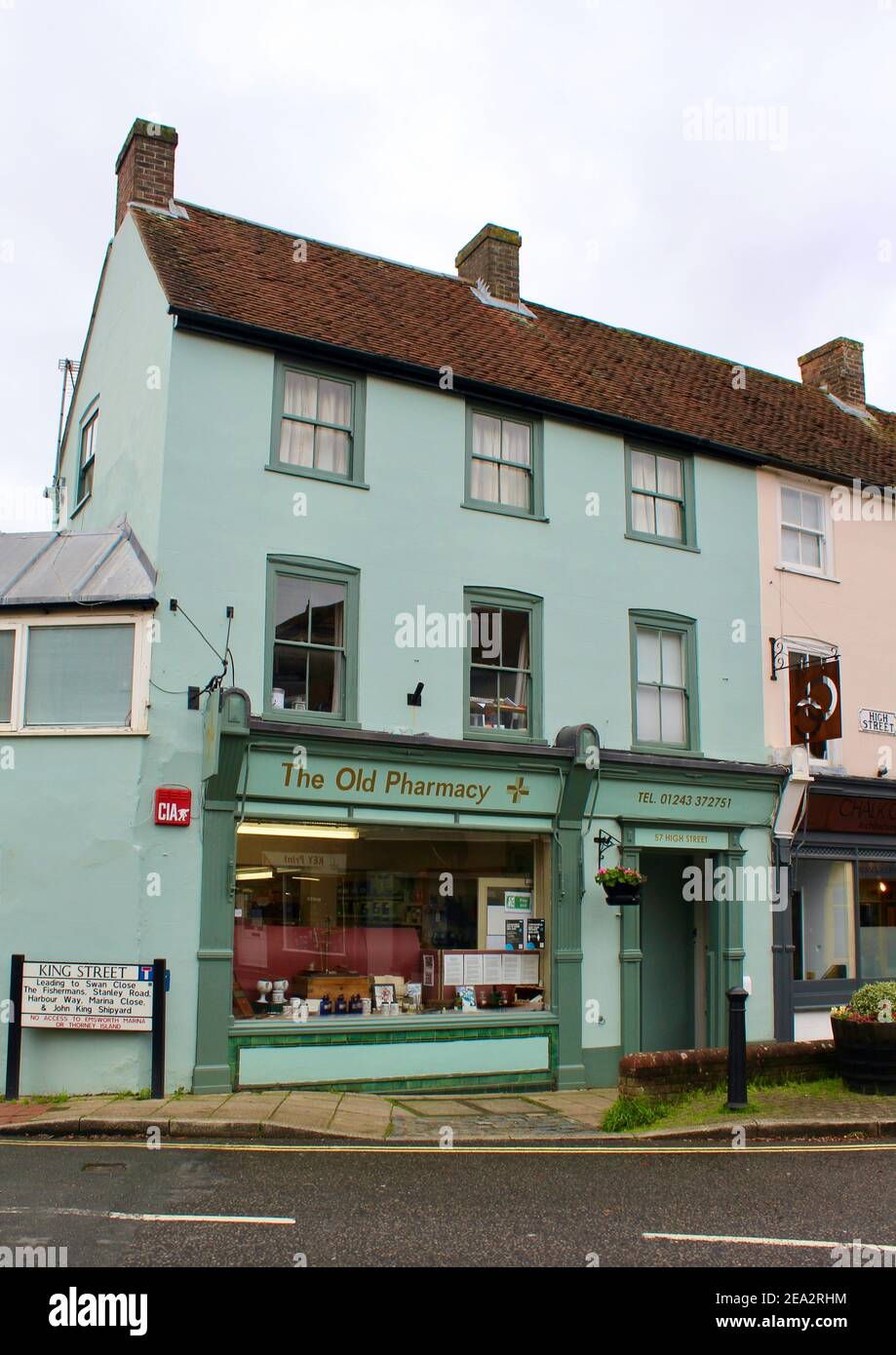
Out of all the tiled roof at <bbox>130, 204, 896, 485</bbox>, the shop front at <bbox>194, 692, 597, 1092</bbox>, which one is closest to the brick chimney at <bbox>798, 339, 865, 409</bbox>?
the tiled roof at <bbox>130, 204, 896, 485</bbox>

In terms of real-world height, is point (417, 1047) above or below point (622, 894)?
below

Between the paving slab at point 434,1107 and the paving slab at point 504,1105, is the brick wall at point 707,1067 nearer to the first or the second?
the paving slab at point 504,1105

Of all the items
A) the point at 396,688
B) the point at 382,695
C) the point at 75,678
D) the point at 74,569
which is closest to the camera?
the point at 75,678

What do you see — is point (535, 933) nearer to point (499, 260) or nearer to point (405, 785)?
point (405, 785)

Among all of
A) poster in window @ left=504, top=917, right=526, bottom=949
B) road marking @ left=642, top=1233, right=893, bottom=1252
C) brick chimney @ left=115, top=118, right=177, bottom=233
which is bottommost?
road marking @ left=642, top=1233, right=893, bottom=1252

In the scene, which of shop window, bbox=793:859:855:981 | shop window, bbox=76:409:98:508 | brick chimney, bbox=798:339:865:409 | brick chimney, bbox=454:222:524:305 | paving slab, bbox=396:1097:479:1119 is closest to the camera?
paving slab, bbox=396:1097:479:1119

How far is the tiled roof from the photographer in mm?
14359

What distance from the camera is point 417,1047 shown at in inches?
523

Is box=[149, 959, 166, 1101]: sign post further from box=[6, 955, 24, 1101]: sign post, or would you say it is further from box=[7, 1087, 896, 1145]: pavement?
box=[6, 955, 24, 1101]: sign post

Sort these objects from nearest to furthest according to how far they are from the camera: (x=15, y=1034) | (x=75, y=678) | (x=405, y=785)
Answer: (x=15, y=1034) < (x=75, y=678) < (x=405, y=785)

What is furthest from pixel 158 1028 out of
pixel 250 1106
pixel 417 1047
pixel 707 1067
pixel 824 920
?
pixel 824 920

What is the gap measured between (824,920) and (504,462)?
8.15 meters

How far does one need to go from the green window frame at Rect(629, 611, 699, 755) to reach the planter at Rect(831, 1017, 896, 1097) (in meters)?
4.58
